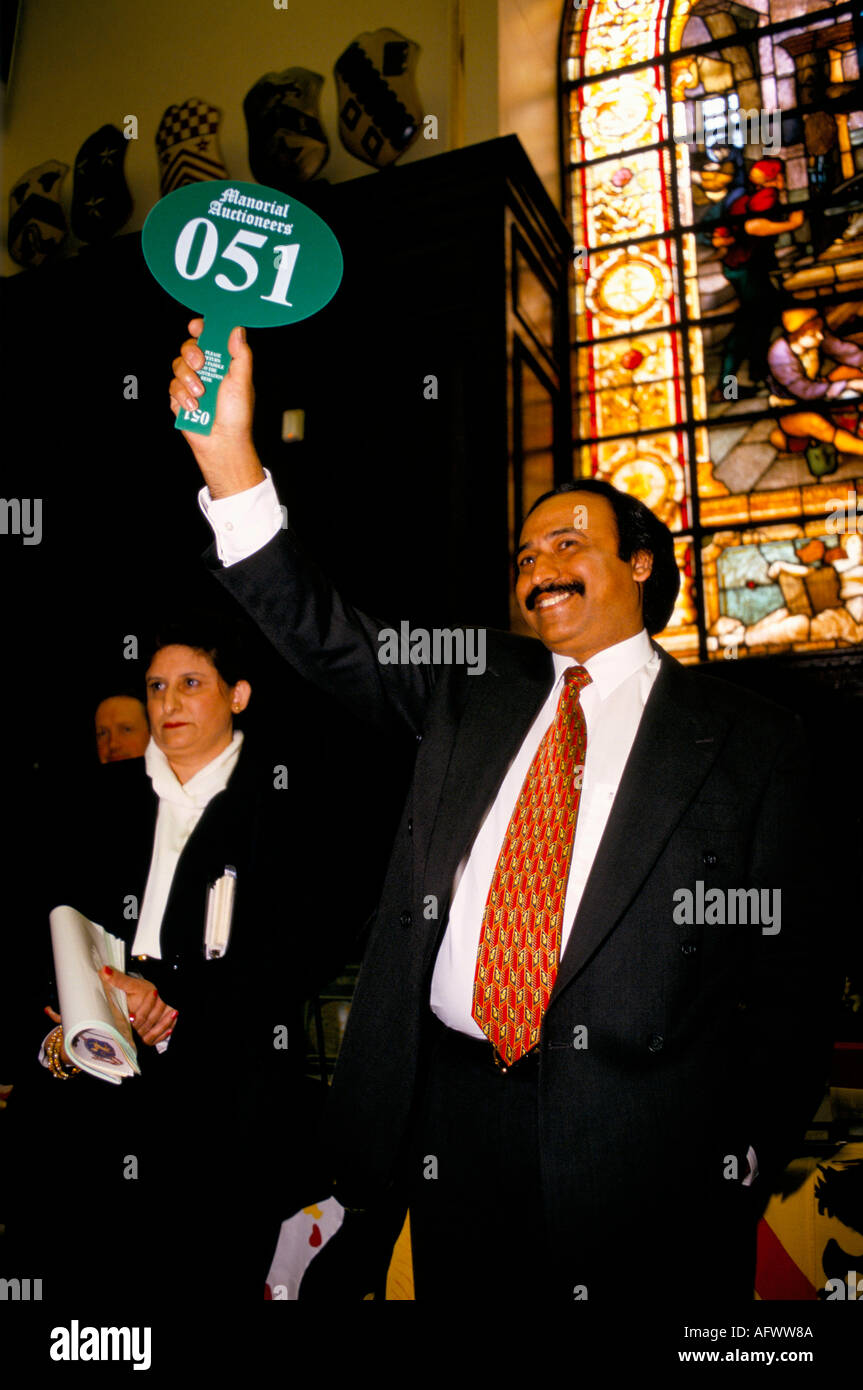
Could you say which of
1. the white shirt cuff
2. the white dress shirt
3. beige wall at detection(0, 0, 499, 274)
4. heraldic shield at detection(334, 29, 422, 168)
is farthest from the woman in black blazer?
beige wall at detection(0, 0, 499, 274)

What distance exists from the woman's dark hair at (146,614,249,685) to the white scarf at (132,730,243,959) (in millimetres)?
175

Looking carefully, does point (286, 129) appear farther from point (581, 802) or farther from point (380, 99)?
point (581, 802)

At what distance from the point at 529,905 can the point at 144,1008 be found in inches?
32.5

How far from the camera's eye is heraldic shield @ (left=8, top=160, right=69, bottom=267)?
542cm

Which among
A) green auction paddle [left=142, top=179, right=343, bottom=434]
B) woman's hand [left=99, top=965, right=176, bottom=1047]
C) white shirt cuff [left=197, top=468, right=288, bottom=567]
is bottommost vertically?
woman's hand [left=99, top=965, right=176, bottom=1047]

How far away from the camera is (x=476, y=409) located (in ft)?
13.2

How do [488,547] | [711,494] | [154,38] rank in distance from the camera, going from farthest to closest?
[154,38], [711,494], [488,547]

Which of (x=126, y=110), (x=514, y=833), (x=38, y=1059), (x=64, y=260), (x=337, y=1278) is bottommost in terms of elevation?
(x=337, y=1278)

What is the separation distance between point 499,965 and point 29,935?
107cm

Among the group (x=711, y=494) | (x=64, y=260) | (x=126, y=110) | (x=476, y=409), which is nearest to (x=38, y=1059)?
(x=476, y=409)

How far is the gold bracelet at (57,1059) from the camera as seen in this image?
1853 mm

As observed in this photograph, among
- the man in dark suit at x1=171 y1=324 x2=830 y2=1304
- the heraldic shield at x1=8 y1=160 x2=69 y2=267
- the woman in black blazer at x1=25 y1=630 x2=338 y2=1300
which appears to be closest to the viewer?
the man in dark suit at x1=171 y1=324 x2=830 y2=1304

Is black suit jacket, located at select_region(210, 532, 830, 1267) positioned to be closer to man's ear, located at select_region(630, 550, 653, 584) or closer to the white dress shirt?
the white dress shirt
